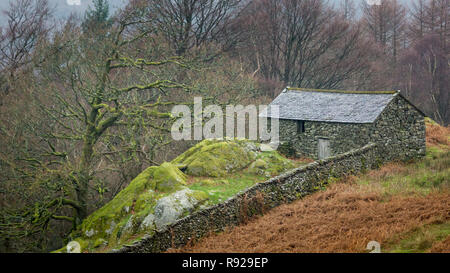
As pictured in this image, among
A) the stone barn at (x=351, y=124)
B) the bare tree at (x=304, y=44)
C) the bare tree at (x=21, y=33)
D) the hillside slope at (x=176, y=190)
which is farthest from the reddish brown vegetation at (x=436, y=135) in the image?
the bare tree at (x=21, y=33)

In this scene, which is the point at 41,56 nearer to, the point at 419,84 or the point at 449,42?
the point at 419,84

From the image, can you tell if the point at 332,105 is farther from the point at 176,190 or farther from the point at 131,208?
the point at 131,208

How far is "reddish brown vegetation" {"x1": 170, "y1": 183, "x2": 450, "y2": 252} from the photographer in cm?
943

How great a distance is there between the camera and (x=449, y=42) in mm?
46906

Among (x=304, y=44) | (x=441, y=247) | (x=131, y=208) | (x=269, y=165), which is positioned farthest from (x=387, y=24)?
(x=441, y=247)

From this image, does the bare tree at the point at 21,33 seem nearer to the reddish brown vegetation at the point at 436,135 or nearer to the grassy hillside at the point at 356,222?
the grassy hillside at the point at 356,222

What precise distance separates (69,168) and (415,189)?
40.6 feet

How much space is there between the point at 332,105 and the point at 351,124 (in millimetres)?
2264

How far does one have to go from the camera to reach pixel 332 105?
2180 cm

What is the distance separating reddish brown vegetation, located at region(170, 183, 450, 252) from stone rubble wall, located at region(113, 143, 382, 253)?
1.24ft

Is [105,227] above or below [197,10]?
below

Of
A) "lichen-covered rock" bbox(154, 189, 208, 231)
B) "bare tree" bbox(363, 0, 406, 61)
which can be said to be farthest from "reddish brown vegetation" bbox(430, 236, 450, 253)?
"bare tree" bbox(363, 0, 406, 61)

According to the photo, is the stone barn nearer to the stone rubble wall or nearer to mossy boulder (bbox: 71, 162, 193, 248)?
the stone rubble wall
